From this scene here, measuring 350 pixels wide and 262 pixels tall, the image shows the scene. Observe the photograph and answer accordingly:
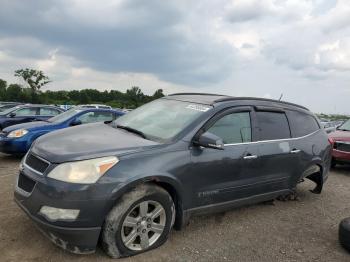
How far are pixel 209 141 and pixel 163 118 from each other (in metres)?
0.90

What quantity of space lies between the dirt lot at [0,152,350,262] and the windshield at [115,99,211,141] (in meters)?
1.23

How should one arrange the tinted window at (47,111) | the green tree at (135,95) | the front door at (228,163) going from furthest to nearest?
the green tree at (135,95) < the tinted window at (47,111) < the front door at (228,163)

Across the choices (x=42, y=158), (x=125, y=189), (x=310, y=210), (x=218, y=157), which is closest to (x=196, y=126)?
(x=218, y=157)

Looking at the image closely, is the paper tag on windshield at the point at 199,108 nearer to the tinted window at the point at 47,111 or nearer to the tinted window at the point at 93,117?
the tinted window at the point at 93,117

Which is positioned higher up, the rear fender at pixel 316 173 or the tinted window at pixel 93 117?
the tinted window at pixel 93 117

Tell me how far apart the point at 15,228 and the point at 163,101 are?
2.52m

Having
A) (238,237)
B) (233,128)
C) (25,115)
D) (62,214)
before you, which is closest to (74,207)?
(62,214)

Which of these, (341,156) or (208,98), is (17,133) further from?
(341,156)

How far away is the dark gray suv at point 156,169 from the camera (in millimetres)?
3256

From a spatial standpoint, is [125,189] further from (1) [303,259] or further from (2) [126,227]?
(1) [303,259]

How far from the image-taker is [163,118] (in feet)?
14.8

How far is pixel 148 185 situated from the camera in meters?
3.61

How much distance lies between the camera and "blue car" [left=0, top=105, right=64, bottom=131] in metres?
12.5

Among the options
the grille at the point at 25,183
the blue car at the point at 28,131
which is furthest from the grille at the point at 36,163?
the blue car at the point at 28,131
